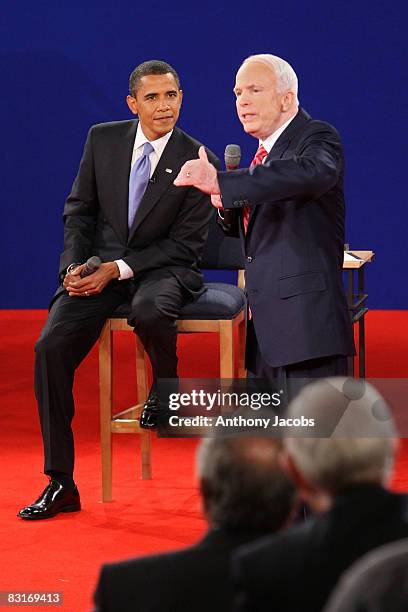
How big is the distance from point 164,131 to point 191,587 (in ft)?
10.0

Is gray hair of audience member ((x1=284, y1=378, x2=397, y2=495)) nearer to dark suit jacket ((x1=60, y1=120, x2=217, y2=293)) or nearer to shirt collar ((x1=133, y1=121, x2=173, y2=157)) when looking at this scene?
dark suit jacket ((x1=60, y1=120, x2=217, y2=293))

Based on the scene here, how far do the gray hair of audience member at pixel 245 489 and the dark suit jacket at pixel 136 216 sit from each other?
9.02 feet

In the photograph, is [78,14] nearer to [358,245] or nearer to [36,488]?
[358,245]

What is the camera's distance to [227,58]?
325 inches

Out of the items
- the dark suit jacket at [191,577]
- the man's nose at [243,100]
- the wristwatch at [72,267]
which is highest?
the man's nose at [243,100]

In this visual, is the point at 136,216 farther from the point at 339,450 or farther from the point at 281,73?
the point at 339,450

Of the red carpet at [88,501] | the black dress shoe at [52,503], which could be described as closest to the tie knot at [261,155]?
the red carpet at [88,501]

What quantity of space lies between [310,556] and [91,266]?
2.90 m

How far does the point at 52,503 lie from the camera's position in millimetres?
3957

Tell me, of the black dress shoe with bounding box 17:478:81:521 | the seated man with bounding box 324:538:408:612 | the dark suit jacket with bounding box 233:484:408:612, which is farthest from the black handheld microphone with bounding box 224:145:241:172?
the seated man with bounding box 324:538:408:612

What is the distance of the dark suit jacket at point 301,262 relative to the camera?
10.5 ft

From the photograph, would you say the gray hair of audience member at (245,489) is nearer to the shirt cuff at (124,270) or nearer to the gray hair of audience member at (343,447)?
the gray hair of audience member at (343,447)

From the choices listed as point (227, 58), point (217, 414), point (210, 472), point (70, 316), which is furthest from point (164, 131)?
point (227, 58)

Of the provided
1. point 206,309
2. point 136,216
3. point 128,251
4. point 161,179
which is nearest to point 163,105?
point 161,179
